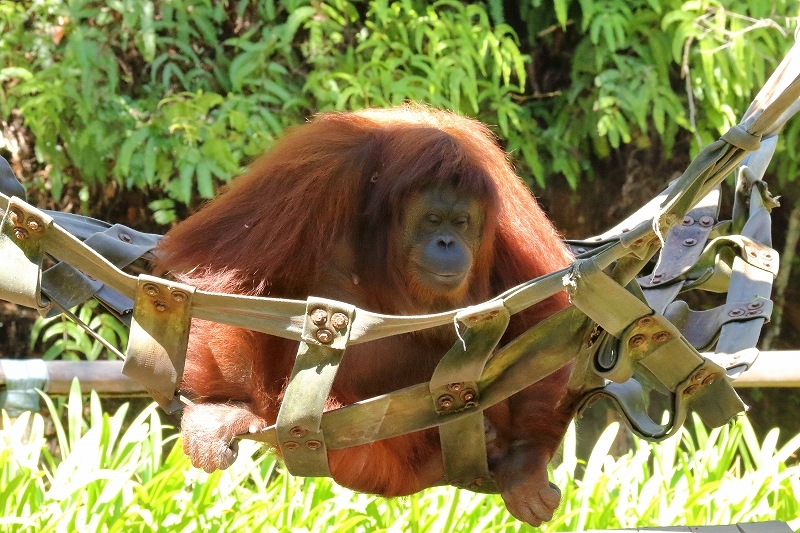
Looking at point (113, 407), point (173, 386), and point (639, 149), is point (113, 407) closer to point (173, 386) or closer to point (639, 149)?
point (639, 149)

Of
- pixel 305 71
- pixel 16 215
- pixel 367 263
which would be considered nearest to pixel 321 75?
pixel 305 71

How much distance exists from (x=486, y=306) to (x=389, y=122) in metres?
1.14

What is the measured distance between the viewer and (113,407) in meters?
6.28

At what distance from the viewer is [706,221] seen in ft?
9.85

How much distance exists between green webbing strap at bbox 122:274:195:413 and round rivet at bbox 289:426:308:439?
0.99 feet

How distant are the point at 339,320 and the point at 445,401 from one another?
348mm

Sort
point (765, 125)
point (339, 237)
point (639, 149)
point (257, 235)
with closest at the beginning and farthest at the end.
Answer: point (765, 125)
point (257, 235)
point (339, 237)
point (639, 149)

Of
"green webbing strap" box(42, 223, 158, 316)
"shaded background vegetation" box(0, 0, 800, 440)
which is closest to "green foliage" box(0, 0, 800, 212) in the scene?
"shaded background vegetation" box(0, 0, 800, 440)

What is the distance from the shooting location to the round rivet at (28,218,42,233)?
2174mm

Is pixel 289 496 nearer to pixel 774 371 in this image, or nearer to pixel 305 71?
pixel 774 371

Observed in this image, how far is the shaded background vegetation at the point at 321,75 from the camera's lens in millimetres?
4543

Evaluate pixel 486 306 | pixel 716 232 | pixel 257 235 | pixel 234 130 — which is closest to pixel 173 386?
pixel 257 235

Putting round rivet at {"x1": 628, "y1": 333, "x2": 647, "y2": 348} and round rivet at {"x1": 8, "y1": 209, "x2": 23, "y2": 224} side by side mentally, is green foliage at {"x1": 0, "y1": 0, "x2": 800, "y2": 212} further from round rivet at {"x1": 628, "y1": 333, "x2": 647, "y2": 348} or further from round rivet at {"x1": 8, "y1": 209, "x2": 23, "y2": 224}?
round rivet at {"x1": 628, "y1": 333, "x2": 647, "y2": 348}

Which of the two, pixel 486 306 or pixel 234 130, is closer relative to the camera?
pixel 486 306
